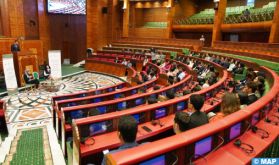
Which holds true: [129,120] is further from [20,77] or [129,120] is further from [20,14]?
[20,14]

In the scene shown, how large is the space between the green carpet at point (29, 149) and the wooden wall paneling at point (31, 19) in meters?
10.1

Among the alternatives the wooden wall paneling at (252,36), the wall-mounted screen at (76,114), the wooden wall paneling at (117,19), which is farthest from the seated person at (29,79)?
the wooden wall paneling at (252,36)

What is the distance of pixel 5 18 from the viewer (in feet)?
36.1

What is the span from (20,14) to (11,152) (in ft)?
33.7

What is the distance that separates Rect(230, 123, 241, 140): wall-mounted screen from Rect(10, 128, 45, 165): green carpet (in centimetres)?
266

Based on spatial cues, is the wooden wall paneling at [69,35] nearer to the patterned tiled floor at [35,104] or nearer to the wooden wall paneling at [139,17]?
the wooden wall paneling at [139,17]

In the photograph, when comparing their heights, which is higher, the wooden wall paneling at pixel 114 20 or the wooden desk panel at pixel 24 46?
the wooden wall paneling at pixel 114 20

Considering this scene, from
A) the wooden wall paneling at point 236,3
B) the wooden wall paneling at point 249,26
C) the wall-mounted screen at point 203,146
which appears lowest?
the wall-mounted screen at point 203,146

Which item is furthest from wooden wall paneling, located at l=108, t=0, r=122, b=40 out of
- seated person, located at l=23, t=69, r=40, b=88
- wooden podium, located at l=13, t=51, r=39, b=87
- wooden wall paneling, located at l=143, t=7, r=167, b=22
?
seated person, located at l=23, t=69, r=40, b=88

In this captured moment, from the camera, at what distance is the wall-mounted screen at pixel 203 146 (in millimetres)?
1825

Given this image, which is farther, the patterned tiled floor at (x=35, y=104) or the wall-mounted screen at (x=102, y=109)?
the patterned tiled floor at (x=35, y=104)

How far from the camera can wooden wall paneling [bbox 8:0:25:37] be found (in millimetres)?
10969

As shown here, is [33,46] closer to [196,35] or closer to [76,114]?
[76,114]

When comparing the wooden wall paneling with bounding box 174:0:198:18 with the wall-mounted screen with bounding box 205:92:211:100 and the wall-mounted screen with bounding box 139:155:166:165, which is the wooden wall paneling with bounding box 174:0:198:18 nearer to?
the wall-mounted screen with bounding box 205:92:211:100
